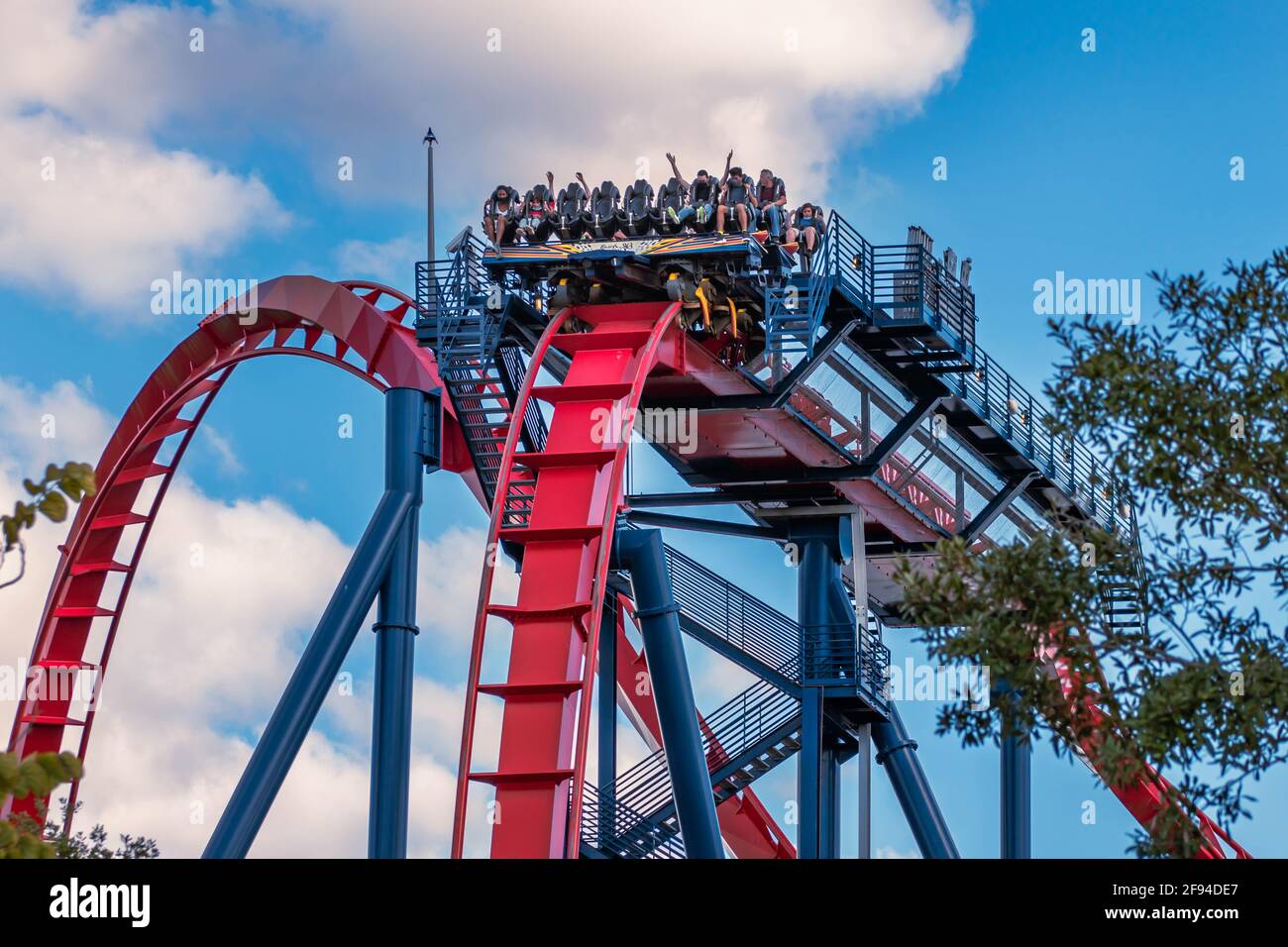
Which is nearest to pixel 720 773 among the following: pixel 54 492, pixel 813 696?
pixel 813 696

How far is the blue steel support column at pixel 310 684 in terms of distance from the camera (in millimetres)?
27344

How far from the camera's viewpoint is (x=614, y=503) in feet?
86.3

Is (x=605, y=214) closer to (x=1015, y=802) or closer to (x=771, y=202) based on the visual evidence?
(x=771, y=202)

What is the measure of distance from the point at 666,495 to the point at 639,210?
195 inches

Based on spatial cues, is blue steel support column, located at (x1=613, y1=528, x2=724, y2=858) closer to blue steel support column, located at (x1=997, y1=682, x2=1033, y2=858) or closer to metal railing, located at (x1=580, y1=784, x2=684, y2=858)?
metal railing, located at (x1=580, y1=784, x2=684, y2=858)

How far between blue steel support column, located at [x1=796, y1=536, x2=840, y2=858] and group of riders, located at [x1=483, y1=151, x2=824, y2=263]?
497cm

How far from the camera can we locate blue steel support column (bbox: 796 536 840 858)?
98.6 feet

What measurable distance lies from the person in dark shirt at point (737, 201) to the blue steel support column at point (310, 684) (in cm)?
559

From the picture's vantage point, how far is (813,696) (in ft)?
99.1

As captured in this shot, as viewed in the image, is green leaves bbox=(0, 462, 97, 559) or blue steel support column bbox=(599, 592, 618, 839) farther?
blue steel support column bbox=(599, 592, 618, 839)

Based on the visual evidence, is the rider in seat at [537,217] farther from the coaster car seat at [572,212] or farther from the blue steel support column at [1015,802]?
the blue steel support column at [1015,802]

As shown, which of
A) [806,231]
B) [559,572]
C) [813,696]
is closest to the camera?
[559,572]

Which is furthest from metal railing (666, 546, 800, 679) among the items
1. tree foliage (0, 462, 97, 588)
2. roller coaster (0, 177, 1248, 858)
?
tree foliage (0, 462, 97, 588)
